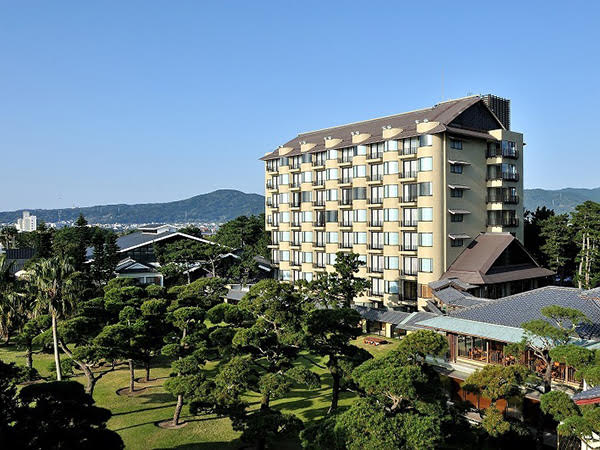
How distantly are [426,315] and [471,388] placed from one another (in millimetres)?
16358

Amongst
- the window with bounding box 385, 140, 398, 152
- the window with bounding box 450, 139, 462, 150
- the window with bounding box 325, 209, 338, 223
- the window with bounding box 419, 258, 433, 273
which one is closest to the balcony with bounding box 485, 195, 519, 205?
the window with bounding box 450, 139, 462, 150

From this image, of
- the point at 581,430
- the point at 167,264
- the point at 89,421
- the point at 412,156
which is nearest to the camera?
the point at 581,430

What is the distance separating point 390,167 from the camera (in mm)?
52031

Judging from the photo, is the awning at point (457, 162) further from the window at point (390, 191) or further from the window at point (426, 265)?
the window at point (426, 265)

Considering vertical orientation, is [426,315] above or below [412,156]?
below

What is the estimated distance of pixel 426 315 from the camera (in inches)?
1435

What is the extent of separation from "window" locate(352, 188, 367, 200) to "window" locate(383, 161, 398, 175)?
3718 millimetres

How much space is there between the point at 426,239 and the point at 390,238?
14.9 ft

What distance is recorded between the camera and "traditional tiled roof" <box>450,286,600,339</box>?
2561 centimetres

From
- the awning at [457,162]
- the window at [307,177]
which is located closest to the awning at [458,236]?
the awning at [457,162]

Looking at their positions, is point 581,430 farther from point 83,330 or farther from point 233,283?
point 233,283

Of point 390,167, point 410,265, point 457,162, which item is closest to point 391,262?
point 410,265

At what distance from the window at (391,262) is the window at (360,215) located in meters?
5.44

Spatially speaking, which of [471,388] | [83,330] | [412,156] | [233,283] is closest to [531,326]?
[471,388]
